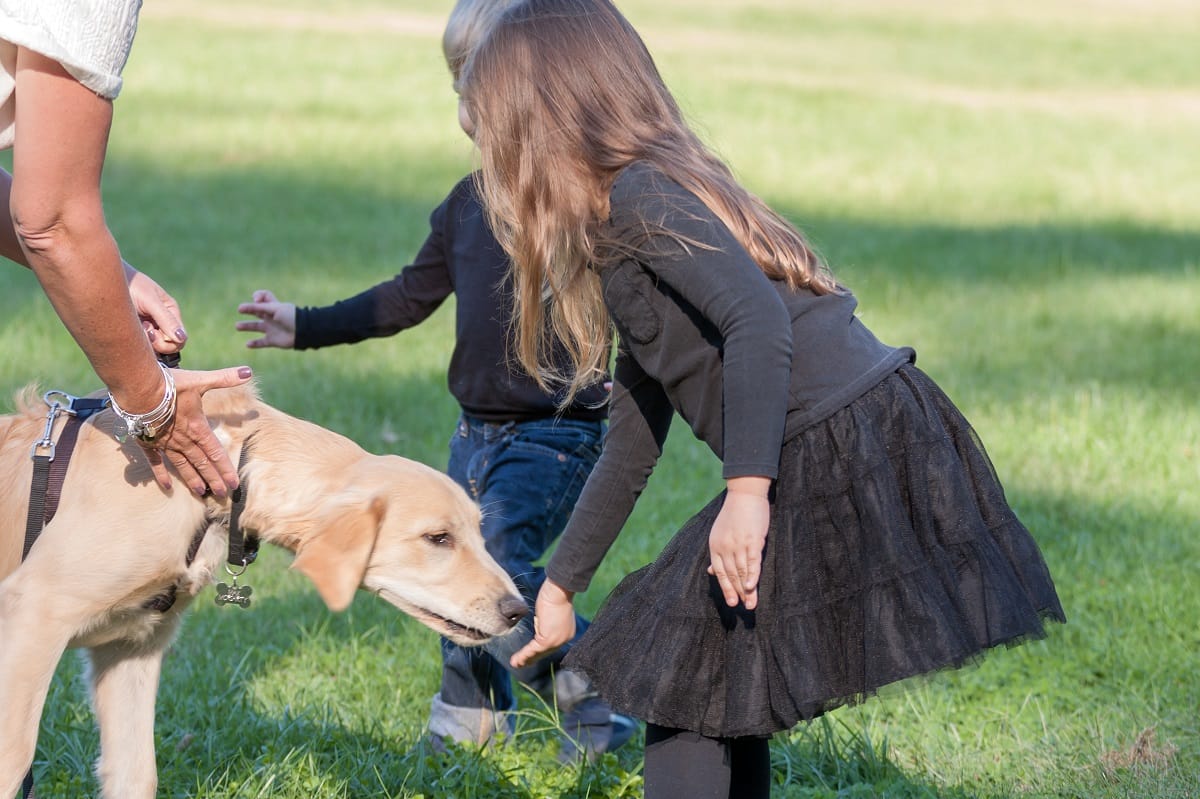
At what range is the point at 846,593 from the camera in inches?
114

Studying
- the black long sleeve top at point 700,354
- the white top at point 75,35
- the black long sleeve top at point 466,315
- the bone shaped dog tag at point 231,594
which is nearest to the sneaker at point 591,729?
the black long sleeve top at point 466,315

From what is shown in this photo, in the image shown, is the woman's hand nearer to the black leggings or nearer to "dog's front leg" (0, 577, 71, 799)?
"dog's front leg" (0, 577, 71, 799)

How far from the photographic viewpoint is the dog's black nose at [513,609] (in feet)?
10.5

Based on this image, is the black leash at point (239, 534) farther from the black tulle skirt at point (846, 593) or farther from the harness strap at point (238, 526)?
the black tulle skirt at point (846, 593)

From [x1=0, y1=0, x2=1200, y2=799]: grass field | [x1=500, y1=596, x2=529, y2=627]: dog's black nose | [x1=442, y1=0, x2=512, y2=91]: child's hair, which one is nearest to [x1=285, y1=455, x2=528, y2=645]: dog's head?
[x1=500, y1=596, x2=529, y2=627]: dog's black nose

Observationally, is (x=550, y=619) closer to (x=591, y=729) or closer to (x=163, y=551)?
(x=163, y=551)

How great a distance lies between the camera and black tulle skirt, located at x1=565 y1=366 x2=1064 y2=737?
9.29ft

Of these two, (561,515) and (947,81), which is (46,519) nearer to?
(561,515)

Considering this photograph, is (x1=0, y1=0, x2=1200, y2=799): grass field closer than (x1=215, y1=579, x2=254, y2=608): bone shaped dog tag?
No

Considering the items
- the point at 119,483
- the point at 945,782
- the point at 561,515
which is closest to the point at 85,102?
the point at 119,483

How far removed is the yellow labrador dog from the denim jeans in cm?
66

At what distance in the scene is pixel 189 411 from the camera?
2859 millimetres

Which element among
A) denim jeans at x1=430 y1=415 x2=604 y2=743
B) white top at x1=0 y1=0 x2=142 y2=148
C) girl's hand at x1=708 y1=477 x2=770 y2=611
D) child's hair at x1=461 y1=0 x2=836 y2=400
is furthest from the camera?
denim jeans at x1=430 y1=415 x2=604 y2=743

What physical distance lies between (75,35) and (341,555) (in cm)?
116
